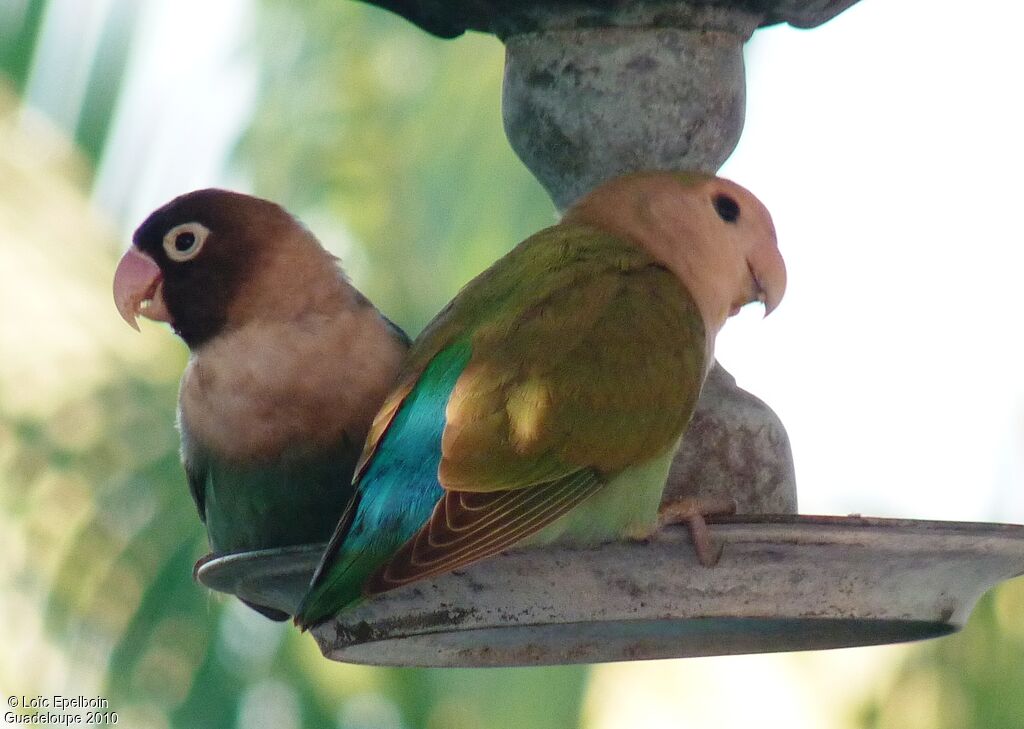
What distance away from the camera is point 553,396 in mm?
2074

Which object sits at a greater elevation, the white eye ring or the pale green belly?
the pale green belly

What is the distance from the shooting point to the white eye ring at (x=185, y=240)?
102 inches

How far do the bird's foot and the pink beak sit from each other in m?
1.09

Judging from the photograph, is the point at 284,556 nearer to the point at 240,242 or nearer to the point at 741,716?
the point at 240,242

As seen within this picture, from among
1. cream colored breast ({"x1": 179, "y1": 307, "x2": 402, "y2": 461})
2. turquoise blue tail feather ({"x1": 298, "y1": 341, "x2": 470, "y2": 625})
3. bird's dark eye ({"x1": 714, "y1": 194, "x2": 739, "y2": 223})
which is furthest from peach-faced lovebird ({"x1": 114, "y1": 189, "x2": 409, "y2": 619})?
bird's dark eye ({"x1": 714, "y1": 194, "x2": 739, "y2": 223})

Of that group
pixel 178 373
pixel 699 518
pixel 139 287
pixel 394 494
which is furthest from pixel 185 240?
pixel 178 373

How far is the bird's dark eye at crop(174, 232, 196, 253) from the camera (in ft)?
8.50

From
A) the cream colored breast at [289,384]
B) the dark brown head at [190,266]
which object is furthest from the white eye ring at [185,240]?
the cream colored breast at [289,384]

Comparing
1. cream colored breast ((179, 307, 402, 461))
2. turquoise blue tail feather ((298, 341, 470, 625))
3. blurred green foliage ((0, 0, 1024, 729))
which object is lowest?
blurred green foliage ((0, 0, 1024, 729))

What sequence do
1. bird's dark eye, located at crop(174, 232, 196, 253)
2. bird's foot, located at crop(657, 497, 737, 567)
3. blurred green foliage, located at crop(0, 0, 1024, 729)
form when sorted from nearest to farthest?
bird's foot, located at crop(657, 497, 737, 567)
bird's dark eye, located at crop(174, 232, 196, 253)
blurred green foliage, located at crop(0, 0, 1024, 729)

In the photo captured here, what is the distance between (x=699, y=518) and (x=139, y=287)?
124 centimetres

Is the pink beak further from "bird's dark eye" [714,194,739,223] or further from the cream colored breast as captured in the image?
"bird's dark eye" [714,194,739,223]

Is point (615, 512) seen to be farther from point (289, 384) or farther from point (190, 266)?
point (190, 266)

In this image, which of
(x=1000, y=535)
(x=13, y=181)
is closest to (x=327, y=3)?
(x=13, y=181)
